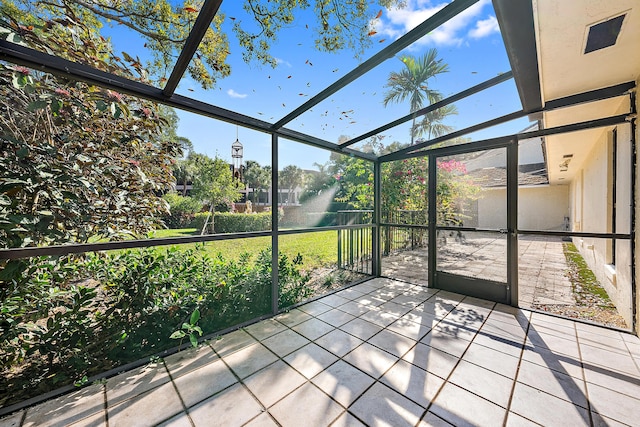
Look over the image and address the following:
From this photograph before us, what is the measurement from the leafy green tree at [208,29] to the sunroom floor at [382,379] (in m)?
2.61

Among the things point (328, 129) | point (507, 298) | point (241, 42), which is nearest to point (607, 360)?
point (507, 298)

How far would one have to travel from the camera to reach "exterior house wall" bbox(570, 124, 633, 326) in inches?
108

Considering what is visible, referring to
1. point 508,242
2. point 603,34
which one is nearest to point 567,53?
point 603,34

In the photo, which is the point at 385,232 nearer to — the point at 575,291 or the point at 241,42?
the point at 575,291

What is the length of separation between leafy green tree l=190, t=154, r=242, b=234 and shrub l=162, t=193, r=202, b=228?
30 centimetres

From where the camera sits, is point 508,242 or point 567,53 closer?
point 567,53

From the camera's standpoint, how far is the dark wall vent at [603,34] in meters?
1.71

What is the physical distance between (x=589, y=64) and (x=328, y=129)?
2.65m

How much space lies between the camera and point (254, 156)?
10.5 feet

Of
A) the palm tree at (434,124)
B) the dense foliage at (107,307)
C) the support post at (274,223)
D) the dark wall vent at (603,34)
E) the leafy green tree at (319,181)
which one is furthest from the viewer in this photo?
the leafy green tree at (319,181)

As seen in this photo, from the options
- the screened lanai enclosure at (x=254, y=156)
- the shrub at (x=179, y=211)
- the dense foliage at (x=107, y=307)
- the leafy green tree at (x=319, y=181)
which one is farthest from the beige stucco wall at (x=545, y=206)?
the shrub at (x=179, y=211)

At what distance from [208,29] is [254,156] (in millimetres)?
1361

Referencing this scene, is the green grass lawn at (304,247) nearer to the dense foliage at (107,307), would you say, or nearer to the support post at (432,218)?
the dense foliage at (107,307)

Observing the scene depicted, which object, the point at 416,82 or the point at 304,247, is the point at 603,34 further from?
the point at 304,247
